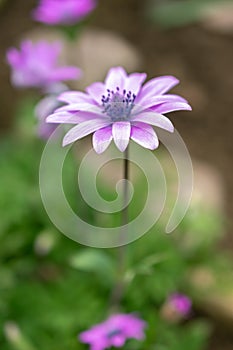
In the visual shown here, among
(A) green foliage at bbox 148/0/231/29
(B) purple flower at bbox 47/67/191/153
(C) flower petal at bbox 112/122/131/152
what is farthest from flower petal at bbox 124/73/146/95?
(A) green foliage at bbox 148/0/231/29

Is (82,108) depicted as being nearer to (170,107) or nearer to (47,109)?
(170,107)

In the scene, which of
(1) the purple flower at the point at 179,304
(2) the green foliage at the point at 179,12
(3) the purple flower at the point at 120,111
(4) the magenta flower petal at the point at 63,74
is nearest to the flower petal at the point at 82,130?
(3) the purple flower at the point at 120,111

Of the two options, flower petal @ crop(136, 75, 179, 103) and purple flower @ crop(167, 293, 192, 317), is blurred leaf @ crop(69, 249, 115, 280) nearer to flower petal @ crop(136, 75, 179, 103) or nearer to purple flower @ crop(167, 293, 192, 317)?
purple flower @ crop(167, 293, 192, 317)

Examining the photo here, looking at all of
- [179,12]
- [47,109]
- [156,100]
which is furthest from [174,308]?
[179,12]

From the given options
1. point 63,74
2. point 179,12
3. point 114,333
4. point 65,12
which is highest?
point 179,12

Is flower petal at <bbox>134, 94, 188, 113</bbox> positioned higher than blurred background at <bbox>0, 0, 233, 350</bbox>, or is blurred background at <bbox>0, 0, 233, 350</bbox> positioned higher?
blurred background at <bbox>0, 0, 233, 350</bbox>

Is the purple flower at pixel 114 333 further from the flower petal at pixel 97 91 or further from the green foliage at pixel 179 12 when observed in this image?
the green foliage at pixel 179 12

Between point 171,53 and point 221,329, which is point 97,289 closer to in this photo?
point 221,329
